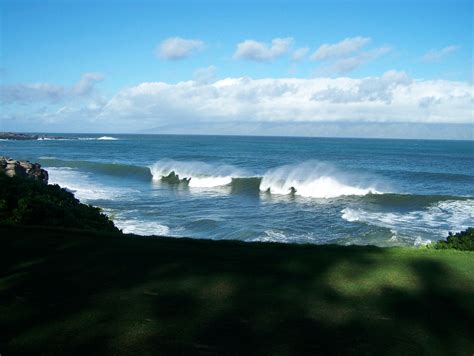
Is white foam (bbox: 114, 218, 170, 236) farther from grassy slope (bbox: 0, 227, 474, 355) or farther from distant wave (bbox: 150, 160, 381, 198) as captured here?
distant wave (bbox: 150, 160, 381, 198)

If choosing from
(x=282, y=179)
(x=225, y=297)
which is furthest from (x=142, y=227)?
(x=282, y=179)

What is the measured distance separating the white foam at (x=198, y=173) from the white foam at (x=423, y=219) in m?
14.1

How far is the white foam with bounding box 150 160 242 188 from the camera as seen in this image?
3484cm

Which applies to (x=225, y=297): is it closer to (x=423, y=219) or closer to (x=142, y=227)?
(x=142, y=227)

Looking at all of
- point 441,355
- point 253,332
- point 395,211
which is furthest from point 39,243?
point 395,211

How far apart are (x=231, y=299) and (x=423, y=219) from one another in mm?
17321

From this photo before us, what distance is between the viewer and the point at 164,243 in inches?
326

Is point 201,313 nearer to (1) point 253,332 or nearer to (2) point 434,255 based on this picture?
(1) point 253,332

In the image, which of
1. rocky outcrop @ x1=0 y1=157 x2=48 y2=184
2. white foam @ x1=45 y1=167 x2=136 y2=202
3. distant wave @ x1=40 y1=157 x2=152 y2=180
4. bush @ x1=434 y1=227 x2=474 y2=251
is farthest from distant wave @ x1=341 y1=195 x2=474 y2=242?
distant wave @ x1=40 y1=157 x2=152 y2=180

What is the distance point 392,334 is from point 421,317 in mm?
627

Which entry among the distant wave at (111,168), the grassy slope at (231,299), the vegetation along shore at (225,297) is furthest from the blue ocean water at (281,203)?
the grassy slope at (231,299)

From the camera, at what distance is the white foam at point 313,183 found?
1153 inches

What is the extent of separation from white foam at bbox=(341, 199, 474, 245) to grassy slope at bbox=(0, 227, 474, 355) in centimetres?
968

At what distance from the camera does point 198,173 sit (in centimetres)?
3738
